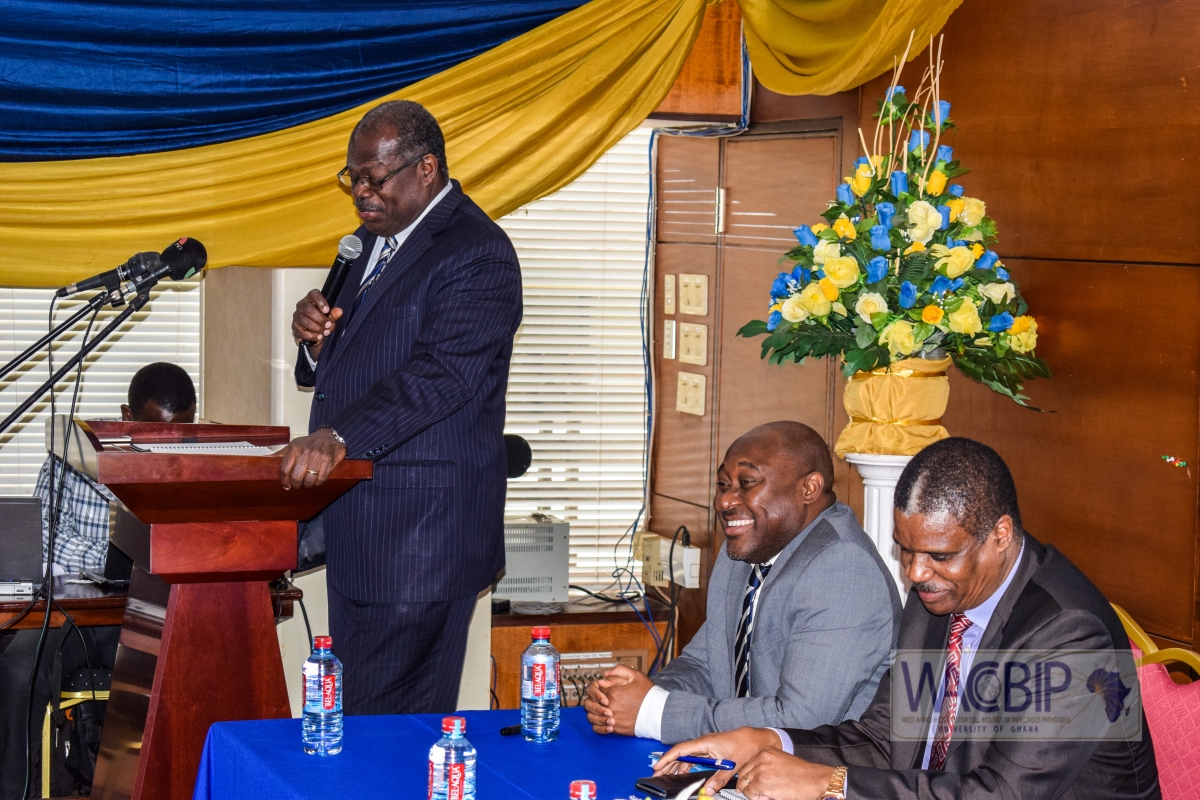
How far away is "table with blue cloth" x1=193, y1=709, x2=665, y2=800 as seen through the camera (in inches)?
83.0

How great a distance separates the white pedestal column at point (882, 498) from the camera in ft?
11.5

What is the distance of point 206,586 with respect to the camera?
288cm

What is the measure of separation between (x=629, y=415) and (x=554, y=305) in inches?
21.1

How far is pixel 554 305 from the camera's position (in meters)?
5.38

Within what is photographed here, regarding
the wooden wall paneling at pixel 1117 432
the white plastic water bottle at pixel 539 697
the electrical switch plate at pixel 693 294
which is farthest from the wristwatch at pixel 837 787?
the electrical switch plate at pixel 693 294

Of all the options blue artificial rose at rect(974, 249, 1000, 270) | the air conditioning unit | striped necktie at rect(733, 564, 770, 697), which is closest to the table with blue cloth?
striped necktie at rect(733, 564, 770, 697)

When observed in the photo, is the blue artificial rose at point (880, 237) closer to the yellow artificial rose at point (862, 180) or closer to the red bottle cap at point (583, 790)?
the yellow artificial rose at point (862, 180)

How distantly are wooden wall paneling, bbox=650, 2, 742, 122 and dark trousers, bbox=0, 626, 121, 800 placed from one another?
2.56m

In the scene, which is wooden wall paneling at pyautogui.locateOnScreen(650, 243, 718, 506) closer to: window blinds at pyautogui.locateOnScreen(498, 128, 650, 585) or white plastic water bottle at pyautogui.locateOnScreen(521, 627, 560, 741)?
window blinds at pyautogui.locateOnScreen(498, 128, 650, 585)

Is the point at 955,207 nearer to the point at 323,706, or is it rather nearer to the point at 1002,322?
the point at 1002,322

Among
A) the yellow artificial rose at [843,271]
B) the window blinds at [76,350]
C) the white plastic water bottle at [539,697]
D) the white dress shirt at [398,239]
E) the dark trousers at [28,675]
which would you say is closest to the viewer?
the white plastic water bottle at [539,697]

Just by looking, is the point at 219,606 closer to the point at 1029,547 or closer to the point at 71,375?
the point at 1029,547

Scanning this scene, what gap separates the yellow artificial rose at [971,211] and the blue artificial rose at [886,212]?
17 centimetres

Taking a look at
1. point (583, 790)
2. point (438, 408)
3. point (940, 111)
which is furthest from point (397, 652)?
point (940, 111)
